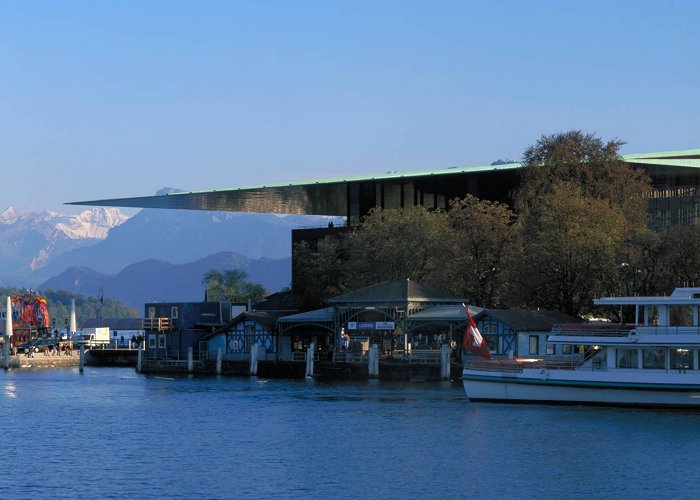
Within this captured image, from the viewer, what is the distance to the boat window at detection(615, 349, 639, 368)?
7506 centimetres

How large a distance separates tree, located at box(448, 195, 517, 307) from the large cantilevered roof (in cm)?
1763

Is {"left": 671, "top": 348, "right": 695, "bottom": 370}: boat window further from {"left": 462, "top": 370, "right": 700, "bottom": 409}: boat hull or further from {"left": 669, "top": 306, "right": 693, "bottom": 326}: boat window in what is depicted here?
{"left": 669, "top": 306, "right": 693, "bottom": 326}: boat window

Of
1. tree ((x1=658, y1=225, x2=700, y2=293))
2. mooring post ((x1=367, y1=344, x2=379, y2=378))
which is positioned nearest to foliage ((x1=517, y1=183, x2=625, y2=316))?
tree ((x1=658, y1=225, x2=700, y2=293))

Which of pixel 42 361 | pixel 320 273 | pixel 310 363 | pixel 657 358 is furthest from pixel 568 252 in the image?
pixel 42 361

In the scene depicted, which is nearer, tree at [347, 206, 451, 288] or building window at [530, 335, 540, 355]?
building window at [530, 335, 540, 355]

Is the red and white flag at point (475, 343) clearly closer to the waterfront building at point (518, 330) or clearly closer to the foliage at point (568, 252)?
the waterfront building at point (518, 330)

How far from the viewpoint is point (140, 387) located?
103 meters

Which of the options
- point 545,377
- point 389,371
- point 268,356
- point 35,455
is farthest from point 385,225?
point 35,455

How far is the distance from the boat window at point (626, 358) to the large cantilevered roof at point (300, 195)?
5262 centimetres

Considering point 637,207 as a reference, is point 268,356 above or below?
below

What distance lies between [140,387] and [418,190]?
49.2 m

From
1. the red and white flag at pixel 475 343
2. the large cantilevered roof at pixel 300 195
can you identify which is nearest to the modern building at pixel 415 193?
the large cantilevered roof at pixel 300 195

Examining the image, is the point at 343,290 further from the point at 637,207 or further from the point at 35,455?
the point at 35,455

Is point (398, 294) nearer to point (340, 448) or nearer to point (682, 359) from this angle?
point (682, 359)
